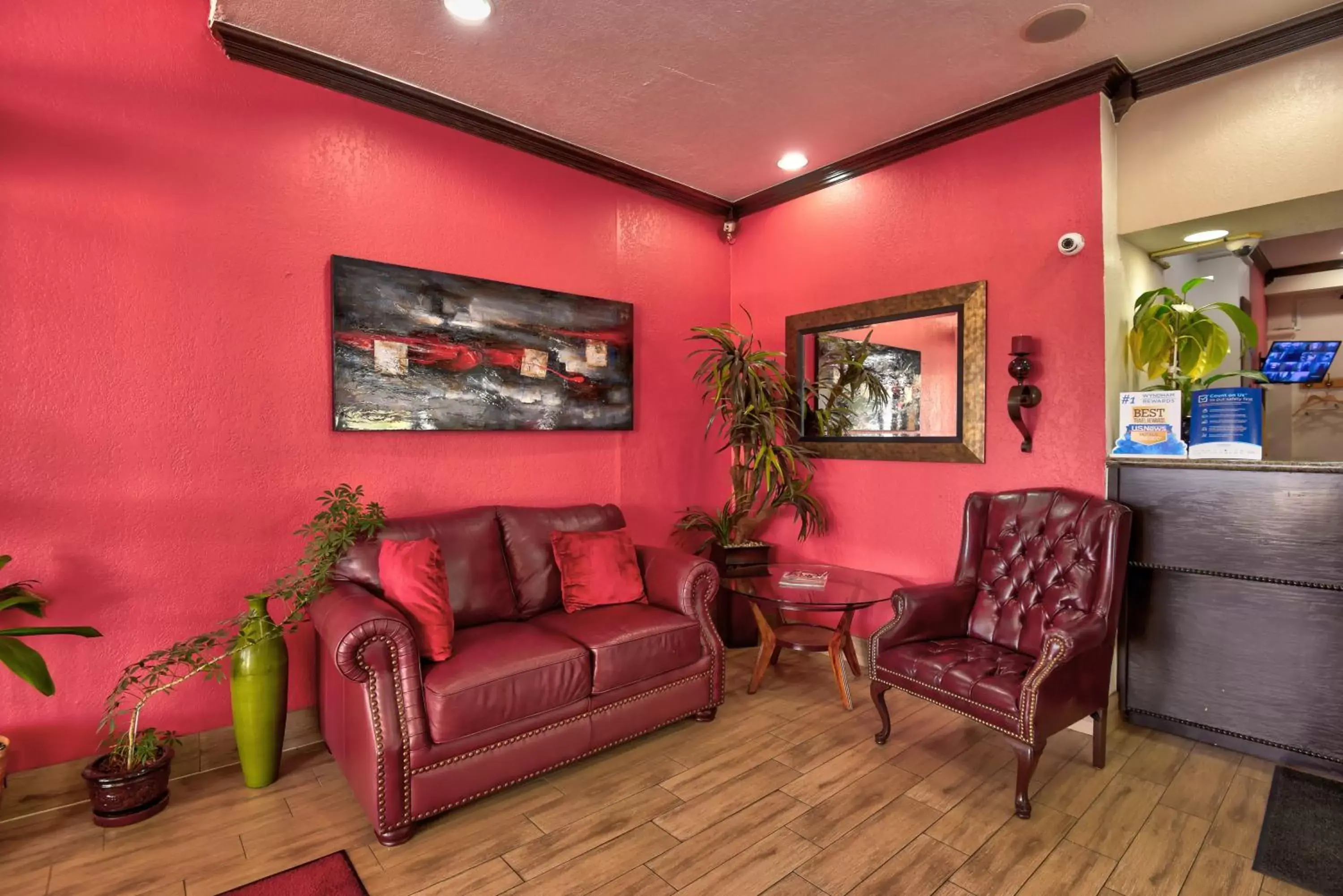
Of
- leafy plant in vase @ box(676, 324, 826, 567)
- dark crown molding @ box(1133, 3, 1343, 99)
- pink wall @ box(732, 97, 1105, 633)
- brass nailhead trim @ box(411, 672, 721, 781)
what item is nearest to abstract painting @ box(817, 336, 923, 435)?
pink wall @ box(732, 97, 1105, 633)

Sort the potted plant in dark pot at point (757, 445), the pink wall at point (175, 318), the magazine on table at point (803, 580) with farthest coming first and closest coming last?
the potted plant in dark pot at point (757, 445), the magazine on table at point (803, 580), the pink wall at point (175, 318)

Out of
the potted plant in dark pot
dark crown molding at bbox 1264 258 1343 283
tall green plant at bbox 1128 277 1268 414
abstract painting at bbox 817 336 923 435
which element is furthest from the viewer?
the potted plant in dark pot

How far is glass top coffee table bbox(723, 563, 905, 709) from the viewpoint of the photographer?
3105 millimetres


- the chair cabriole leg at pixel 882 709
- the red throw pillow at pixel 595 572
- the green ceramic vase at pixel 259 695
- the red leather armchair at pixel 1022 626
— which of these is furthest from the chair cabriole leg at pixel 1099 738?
the green ceramic vase at pixel 259 695

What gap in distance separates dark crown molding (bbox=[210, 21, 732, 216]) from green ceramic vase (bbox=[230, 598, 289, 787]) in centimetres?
226

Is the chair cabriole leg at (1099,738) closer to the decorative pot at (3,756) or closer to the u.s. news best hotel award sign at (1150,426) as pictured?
the u.s. news best hotel award sign at (1150,426)

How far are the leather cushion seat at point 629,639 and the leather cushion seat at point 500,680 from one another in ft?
0.23

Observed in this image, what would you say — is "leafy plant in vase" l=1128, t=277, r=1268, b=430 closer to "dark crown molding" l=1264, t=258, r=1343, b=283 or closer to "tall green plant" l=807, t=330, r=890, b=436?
"tall green plant" l=807, t=330, r=890, b=436

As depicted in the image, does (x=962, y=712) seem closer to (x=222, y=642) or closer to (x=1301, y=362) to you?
(x=1301, y=362)

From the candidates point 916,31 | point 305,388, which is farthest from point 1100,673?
point 305,388

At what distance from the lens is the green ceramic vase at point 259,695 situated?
2463mm

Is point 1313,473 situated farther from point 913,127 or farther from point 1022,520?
point 913,127

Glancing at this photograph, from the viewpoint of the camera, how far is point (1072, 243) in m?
3.03

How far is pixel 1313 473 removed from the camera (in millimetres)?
2539
